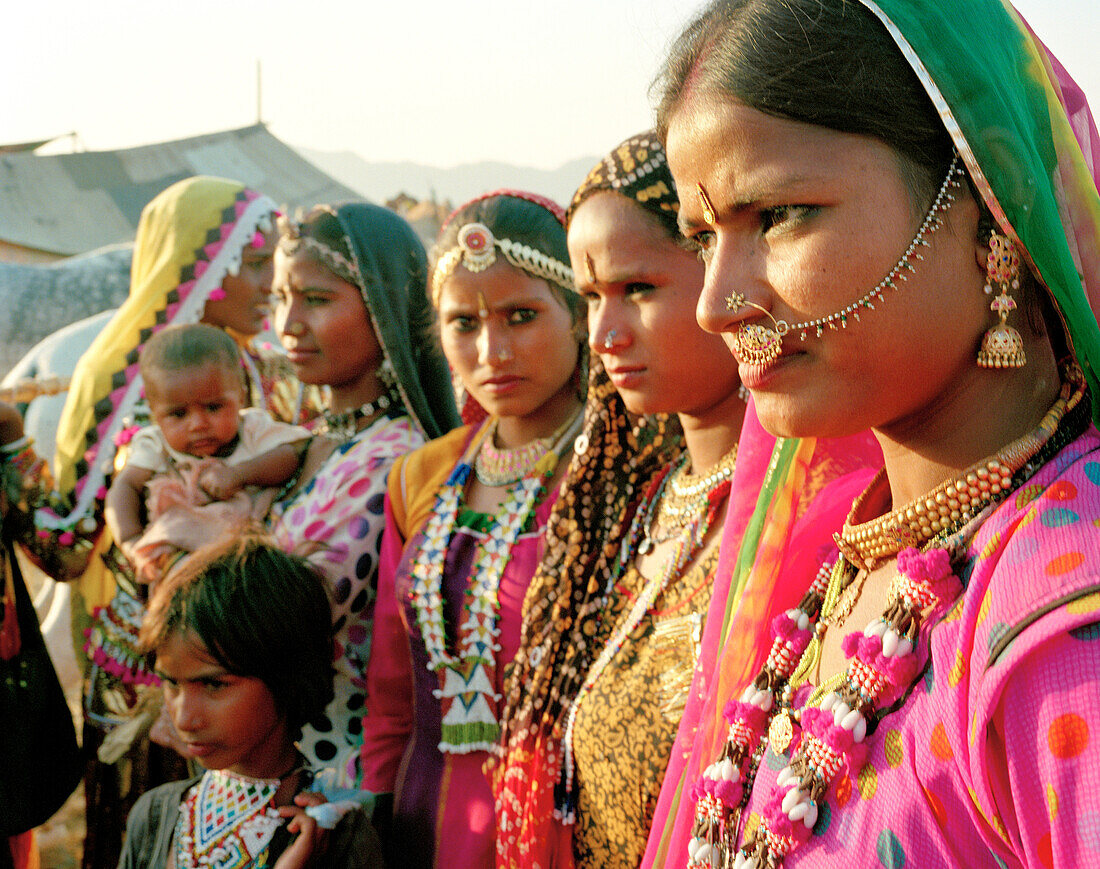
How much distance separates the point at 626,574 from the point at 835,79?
1.22 m

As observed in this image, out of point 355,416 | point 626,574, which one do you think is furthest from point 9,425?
point 626,574

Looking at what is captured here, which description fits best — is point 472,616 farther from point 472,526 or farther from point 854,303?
point 854,303

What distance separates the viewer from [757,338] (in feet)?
3.70

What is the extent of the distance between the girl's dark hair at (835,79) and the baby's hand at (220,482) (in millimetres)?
2574

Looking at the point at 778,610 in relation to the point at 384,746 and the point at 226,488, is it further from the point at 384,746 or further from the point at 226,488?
the point at 226,488

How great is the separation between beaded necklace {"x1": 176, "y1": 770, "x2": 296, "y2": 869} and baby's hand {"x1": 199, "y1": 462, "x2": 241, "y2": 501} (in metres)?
1.16

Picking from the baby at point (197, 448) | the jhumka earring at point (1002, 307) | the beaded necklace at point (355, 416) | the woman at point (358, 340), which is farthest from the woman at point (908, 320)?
the baby at point (197, 448)

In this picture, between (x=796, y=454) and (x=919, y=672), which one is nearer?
(x=919, y=672)

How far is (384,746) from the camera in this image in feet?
8.54

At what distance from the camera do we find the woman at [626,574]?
180 centimetres

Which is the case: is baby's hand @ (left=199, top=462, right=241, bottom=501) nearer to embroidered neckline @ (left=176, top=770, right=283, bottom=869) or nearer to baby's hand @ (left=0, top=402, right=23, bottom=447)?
baby's hand @ (left=0, top=402, right=23, bottom=447)

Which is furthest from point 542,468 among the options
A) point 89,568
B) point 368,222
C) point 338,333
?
point 89,568

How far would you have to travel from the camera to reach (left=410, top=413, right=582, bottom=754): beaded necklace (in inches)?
94.0

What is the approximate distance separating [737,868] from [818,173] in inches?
32.3
